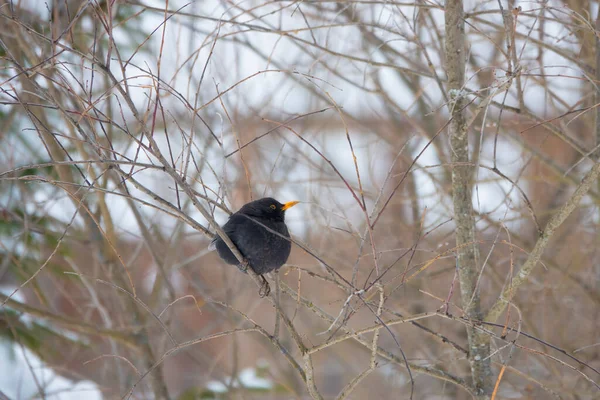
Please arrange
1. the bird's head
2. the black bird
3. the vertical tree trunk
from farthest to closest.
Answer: the bird's head, the black bird, the vertical tree trunk

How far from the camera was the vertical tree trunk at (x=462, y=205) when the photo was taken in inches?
112

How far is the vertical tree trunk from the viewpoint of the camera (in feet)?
9.34

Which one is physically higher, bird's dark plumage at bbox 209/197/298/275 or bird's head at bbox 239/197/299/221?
bird's head at bbox 239/197/299/221

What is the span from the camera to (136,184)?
2369 millimetres

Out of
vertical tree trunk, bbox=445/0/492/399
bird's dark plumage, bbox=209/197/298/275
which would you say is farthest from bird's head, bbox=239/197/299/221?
vertical tree trunk, bbox=445/0/492/399

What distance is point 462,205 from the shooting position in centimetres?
292

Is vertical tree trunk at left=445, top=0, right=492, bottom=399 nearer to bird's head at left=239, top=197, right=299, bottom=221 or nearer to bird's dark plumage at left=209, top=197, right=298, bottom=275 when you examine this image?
bird's dark plumage at left=209, top=197, right=298, bottom=275

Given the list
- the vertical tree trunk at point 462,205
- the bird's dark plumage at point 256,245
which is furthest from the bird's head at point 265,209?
the vertical tree trunk at point 462,205

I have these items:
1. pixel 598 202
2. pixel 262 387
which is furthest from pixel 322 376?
pixel 598 202

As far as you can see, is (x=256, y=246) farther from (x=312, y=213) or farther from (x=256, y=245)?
(x=312, y=213)

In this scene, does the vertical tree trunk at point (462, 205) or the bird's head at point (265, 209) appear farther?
the bird's head at point (265, 209)

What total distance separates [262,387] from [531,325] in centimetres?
336

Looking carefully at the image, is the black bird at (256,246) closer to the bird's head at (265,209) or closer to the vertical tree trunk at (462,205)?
the bird's head at (265,209)

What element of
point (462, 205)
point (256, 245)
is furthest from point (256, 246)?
point (462, 205)
